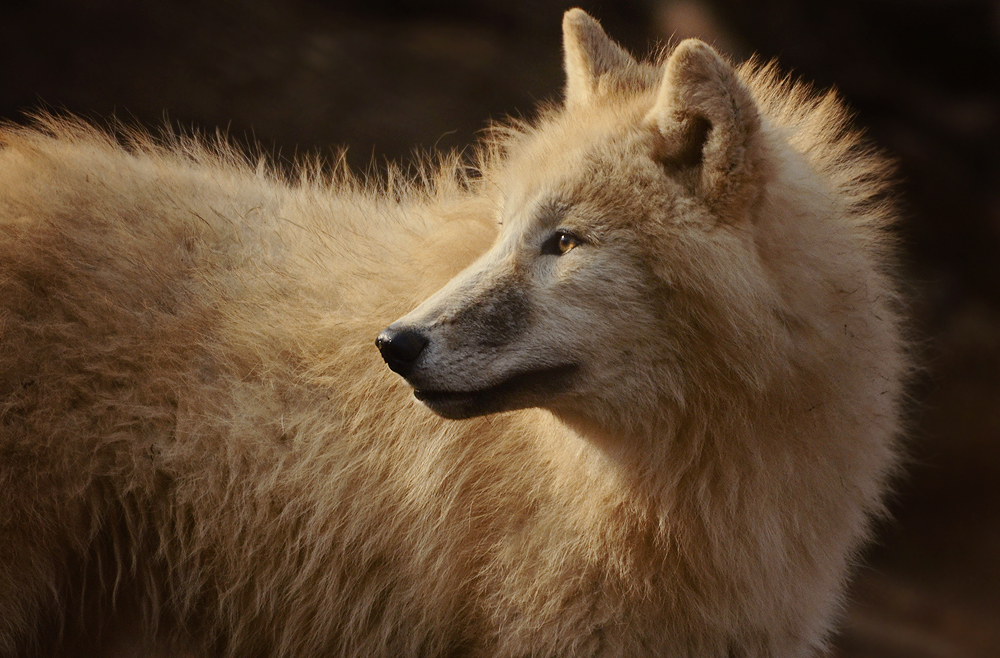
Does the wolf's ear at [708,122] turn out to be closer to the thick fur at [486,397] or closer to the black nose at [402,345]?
the thick fur at [486,397]

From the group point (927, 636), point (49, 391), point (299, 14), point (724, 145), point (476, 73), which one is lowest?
point (927, 636)

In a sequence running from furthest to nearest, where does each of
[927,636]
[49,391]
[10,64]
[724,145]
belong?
[10,64] → [927,636] → [49,391] → [724,145]

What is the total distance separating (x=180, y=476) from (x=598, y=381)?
1.34m

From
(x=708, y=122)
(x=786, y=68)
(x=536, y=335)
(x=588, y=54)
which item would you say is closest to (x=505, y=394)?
(x=536, y=335)

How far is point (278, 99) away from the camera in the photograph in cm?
548

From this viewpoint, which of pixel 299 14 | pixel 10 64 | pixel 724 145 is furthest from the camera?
pixel 299 14

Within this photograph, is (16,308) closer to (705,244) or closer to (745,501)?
(705,244)

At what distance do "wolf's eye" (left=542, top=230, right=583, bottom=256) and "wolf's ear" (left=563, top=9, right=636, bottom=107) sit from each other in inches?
22.9

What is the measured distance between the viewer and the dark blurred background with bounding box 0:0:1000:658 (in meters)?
4.46

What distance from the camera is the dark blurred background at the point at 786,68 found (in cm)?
446

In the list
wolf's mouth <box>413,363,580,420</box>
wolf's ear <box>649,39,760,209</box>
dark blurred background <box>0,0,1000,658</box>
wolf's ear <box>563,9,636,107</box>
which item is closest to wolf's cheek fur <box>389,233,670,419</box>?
wolf's mouth <box>413,363,580,420</box>

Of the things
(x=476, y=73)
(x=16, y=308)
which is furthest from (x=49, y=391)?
(x=476, y=73)

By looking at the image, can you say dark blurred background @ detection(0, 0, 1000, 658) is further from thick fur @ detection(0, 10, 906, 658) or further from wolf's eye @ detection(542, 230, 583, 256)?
wolf's eye @ detection(542, 230, 583, 256)

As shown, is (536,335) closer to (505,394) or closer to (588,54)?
(505,394)
